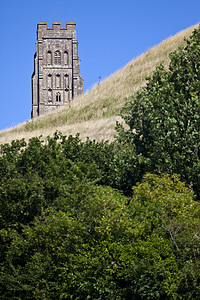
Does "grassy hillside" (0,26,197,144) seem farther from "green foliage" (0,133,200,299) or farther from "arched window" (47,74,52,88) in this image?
"arched window" (47,74,52,88)

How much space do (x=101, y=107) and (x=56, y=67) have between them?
81696 mm

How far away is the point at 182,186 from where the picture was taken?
993 inches

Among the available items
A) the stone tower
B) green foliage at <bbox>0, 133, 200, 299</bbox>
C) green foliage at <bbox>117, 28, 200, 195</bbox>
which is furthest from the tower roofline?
green foliage at <bbox>0, 133, 200, 299</bbox>

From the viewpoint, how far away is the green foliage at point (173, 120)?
2747 cm

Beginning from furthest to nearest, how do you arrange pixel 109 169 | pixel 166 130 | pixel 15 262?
pixel 109 169
pixel 166 130
pixel 15 262

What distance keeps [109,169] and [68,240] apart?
1060 centimetres

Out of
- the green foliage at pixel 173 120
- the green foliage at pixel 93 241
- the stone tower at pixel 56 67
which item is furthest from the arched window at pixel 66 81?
the green foliage at pixel 93 241

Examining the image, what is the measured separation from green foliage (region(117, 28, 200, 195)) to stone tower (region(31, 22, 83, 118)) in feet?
345

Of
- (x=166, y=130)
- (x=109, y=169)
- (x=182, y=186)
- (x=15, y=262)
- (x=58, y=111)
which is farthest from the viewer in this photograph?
(x=58, y=111)

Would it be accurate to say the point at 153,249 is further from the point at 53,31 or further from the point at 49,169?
the point at 53,31

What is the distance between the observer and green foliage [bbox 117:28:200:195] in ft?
90.1

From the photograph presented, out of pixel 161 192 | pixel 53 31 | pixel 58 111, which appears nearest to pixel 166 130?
pixel 161 192

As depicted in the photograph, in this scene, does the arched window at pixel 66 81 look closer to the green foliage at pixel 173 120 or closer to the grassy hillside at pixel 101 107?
the grassy hillside at pixel 101 107

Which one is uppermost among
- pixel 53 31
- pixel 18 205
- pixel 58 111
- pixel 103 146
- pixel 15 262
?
pixel 53 31
